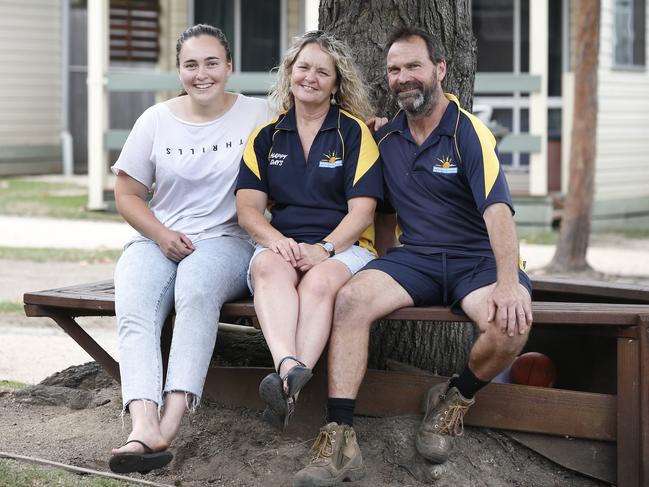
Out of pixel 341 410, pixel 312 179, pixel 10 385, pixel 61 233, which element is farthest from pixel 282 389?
pixel 61 233

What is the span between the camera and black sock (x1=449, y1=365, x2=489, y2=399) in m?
4.59

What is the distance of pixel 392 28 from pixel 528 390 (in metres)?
1.85

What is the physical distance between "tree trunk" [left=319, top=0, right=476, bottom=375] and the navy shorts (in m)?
0.57

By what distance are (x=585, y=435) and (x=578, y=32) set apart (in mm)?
7233

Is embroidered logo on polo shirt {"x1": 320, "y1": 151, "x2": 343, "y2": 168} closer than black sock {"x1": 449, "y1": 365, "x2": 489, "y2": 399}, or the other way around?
black sock {"x1": 449, "y1": 365, "x2": 489, "y2": 399}

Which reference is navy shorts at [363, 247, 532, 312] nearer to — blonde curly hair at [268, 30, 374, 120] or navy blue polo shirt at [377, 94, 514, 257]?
navy blue polo shirt at [377, 94, 514, 257]

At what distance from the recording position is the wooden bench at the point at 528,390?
15.2ft

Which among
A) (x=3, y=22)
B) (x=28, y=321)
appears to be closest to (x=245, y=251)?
(x=28, y=321)

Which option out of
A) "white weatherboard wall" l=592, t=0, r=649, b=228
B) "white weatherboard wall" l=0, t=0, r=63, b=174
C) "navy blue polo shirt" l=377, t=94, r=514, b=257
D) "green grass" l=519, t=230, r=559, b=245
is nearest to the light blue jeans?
"navy blue polo shirt" l=377, t=94, r=514, b=257

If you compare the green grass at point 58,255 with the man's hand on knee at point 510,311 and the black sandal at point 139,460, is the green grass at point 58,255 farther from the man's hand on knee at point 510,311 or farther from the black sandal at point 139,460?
the man's hand on knee at point 510,311

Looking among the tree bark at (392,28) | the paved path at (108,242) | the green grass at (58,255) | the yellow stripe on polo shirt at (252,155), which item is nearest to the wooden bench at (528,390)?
the yellow stripe on polo shirt at (252,155)

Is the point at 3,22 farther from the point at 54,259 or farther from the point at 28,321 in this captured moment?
the point at 28,321

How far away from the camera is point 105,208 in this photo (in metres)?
15.1

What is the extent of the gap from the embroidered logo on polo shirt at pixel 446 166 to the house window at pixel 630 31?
468 inches
